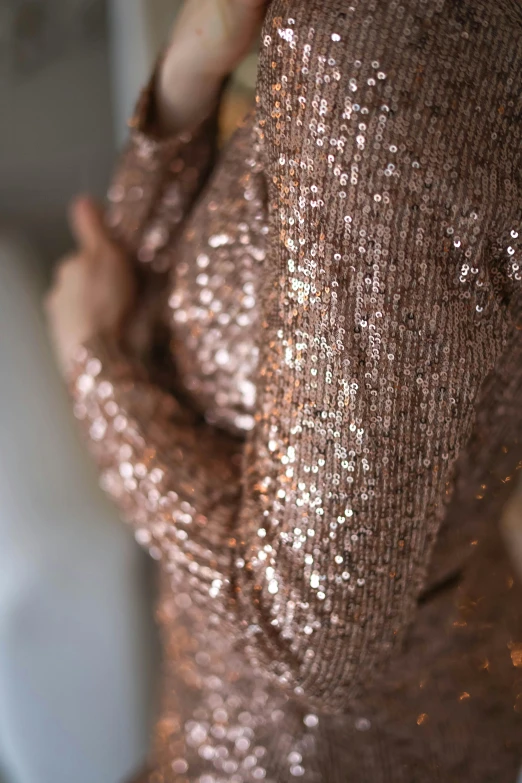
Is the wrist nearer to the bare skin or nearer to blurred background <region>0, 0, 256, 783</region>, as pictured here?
the bare skin

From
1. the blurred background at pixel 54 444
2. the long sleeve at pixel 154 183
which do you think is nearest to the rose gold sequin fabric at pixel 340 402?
the long sleeve at pixel 154 183

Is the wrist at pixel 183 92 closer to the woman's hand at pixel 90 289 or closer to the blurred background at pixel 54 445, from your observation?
the woman's hand at pixel 90 289

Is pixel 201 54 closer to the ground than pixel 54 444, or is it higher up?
higher up

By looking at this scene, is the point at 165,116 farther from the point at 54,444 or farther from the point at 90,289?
the point at 54,444

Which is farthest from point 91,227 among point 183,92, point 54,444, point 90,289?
A: point 54,444

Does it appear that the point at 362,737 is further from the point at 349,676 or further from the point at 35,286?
the point at 35,286

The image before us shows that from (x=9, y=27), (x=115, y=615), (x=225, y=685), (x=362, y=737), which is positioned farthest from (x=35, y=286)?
(x=362, y=737)
